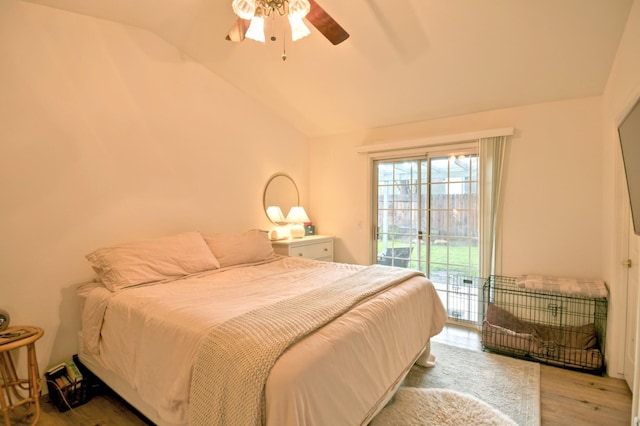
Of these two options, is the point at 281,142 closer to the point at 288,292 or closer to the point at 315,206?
the point at 315,206

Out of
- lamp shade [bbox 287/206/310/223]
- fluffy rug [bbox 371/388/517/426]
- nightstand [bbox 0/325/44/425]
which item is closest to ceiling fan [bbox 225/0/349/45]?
lamp shade [bbox 287/206/310/223]

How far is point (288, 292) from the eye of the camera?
1985 mm

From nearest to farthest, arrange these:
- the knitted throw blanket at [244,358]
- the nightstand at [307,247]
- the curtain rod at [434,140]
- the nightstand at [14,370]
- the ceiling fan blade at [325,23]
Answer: the knitted throw blanket at [244,358]
the nightstand at [14,370]
the ceiling fan blade at [325,23]
the curtain rod at [434,140]
the nightstand at [307,247]

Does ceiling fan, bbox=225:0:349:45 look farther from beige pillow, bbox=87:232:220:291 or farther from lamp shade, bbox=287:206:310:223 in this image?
lamp shade, bbox=287:206:310:223

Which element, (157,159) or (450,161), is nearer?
(157,159)

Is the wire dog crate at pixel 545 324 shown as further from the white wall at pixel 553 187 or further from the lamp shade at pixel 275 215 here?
the lamp shade at pixel 275 215

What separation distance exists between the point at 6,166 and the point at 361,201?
3.29 m

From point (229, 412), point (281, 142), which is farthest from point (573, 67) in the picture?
point (229, 412)

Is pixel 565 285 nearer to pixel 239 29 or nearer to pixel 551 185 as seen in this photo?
pixel 551 185

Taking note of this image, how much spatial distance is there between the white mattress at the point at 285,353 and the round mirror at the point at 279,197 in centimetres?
154

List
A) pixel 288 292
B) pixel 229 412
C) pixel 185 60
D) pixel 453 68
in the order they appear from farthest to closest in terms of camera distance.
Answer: pixel 185 60
pixel 453 68
pixel 288 292
pixel 229 412

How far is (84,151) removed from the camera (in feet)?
7.92

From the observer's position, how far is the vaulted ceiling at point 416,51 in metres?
2.22

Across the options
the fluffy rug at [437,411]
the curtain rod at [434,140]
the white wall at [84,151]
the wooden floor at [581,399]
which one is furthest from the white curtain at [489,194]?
the white wall at [84,151]
